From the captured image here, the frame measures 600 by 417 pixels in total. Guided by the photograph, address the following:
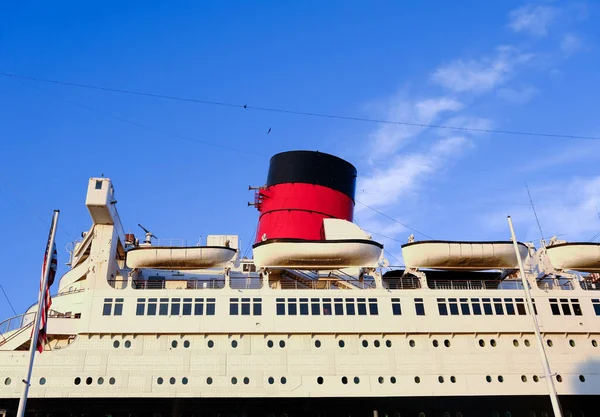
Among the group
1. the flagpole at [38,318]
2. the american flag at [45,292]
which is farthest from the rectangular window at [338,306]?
the flagpole at [38,318]

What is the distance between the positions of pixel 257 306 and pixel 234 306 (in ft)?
2.78

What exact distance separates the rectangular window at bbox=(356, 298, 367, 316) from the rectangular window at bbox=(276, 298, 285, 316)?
9.13 ft

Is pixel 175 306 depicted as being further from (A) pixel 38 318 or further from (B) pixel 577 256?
Answer: (B) pixel 577 256

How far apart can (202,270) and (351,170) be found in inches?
350

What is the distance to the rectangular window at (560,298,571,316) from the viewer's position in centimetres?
2145

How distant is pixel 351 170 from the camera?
27.5m

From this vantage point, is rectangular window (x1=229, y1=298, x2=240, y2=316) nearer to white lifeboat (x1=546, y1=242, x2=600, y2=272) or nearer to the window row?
the window row

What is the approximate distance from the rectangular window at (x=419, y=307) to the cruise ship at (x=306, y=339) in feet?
0.14

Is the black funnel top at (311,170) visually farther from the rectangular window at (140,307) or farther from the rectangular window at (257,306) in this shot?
the rectangular window at (140,307)

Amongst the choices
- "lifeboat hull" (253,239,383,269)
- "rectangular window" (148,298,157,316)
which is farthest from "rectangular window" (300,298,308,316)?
"rectangular window" (148,298,157,316)

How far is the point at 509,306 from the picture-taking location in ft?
69.8

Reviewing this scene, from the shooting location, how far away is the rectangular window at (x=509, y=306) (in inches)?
832

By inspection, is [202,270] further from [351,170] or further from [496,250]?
[496,250]

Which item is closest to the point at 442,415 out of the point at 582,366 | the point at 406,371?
the point at 406,371
